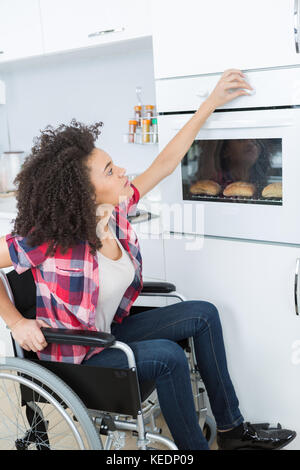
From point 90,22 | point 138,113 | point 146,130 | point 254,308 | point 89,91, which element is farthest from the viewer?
point 89,91

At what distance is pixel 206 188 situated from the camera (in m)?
1.84

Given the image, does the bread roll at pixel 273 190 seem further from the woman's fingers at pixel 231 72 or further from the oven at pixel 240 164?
the woman's fingers at pixel 231 72

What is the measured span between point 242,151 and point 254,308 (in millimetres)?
527

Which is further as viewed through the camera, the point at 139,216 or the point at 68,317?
the point at 139,216

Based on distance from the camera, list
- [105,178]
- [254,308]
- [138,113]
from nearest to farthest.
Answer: [105,178], [254,308], [138,113]

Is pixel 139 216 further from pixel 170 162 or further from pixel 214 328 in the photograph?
pixel 214 328

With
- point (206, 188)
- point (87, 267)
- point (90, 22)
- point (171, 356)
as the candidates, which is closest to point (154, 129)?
point (90, 22)

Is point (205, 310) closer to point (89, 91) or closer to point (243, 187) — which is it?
point (243, 187)

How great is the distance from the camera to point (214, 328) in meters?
1.68

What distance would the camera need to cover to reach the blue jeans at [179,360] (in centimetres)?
145

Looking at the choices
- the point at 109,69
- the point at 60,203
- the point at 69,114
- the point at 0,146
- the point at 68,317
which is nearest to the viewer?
the point at 60,203

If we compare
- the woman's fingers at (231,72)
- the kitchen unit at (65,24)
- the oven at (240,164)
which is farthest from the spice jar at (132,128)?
the woman's fingers at (231,72)

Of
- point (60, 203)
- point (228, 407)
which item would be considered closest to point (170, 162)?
point (60, 203)

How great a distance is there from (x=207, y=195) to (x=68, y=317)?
2.19 ft
